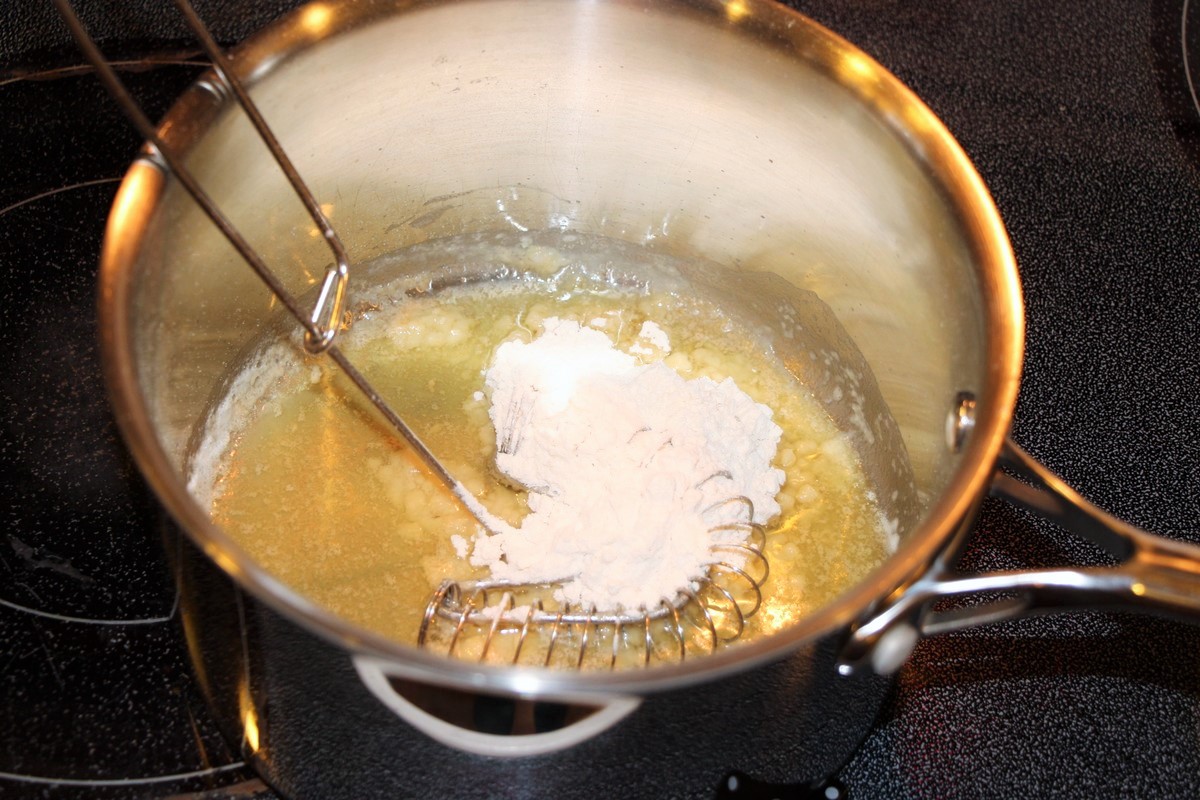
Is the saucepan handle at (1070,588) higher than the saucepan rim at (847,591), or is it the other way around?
the saucepan rim at (847,591)

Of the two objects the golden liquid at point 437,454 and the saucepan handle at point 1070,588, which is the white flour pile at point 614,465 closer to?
the golden liquid at point 437,454

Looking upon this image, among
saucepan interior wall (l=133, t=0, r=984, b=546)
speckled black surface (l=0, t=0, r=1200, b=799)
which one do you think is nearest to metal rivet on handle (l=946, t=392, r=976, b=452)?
saucepan interior wall (l=133, t=0, r=984, b=546)

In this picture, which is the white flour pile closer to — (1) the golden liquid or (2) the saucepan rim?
(1) the golden liquid

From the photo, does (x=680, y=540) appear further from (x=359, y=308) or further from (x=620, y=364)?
(x=359, y=308)

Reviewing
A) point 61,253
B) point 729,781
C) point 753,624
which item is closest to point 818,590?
point 753,624

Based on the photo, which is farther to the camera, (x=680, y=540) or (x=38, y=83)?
(x=38, y=83)

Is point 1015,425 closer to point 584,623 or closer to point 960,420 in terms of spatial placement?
point 960,420

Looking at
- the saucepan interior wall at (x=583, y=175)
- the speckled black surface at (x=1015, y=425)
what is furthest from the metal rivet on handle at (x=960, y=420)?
the speckled black surface at (x=1015, y=425)
